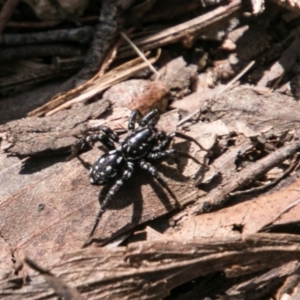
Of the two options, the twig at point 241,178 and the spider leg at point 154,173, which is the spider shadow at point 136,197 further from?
the twig at point 241,178

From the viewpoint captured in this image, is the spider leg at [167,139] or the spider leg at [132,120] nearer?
the spider leg at [167,139]

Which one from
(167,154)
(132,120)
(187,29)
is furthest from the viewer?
(187,29)

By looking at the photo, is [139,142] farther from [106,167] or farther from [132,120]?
[106,167]

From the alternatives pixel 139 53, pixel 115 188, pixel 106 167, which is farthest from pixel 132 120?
pixel 139 53

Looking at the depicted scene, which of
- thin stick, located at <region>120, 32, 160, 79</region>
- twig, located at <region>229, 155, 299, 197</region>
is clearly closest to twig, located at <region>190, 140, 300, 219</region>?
twig, located at <region>229, 155, 299, 197</region>

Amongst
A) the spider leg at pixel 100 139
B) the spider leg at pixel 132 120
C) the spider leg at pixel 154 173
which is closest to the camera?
the spider leg at pixel 154 173

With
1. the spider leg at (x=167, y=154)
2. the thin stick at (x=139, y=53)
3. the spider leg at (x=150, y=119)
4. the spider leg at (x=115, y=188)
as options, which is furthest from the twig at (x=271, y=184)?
the thin stick at (x=139, y=53)
